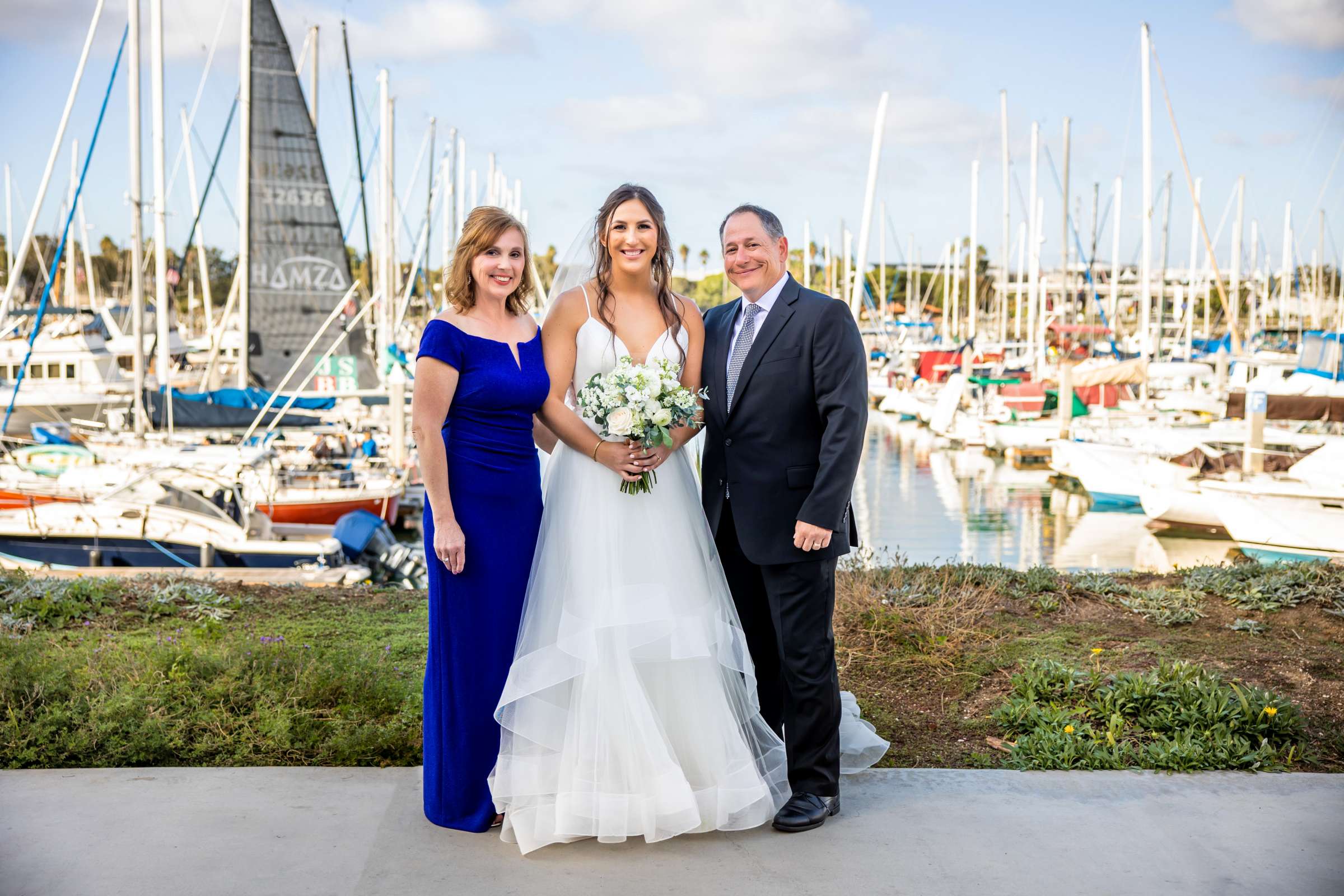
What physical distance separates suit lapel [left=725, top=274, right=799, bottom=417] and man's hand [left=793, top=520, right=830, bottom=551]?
0.51 meters

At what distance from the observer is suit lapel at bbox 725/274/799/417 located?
383 centimetres

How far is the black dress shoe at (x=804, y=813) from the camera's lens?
358cm

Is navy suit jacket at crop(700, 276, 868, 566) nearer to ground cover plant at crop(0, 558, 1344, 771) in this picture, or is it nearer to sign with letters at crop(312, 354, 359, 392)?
ground cover plant at crop(0, 558, 1344, 771)

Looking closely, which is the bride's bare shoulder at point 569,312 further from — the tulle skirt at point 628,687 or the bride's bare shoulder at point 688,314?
the tulle skirt at point 628,687

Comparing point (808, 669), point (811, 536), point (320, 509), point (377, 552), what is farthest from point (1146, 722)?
point (320, 509)

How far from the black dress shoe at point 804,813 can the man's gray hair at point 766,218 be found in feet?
6.68

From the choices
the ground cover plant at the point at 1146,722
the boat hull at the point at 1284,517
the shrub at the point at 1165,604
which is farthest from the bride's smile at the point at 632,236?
the boat hull at the point at 1284,517

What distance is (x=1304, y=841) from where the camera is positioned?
3445 millimetres

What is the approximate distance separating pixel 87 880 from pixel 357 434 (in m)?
18.7

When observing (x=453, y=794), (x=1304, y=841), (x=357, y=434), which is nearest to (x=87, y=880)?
(x=453, y=794)

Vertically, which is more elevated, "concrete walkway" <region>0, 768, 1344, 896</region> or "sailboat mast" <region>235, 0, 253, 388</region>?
"sailboat mast" <region>235, 0, 253, 388</region>

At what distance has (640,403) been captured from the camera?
11.7 feet

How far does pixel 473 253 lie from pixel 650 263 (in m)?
0.65

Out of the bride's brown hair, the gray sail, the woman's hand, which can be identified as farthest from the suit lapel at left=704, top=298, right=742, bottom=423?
the gray sail
